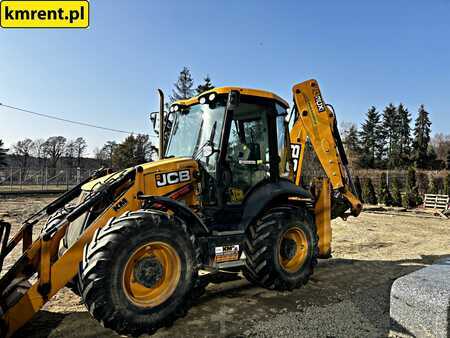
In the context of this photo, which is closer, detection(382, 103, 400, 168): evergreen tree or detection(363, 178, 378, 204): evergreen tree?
detection(363, 178, 378, 204): evergreen tree

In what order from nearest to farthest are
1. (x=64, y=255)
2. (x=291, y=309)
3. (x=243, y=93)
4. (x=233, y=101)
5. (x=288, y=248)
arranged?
(x=64, y=255) → (x=291, y=309) → (x=233, y=101) → (x=243, y=93) → (x=288, y=248)

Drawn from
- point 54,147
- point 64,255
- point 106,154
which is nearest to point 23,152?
point 54,147

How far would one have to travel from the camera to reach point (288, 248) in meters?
5.27

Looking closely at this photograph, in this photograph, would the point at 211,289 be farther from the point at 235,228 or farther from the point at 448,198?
the point at 448,198

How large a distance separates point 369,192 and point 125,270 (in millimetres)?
20599

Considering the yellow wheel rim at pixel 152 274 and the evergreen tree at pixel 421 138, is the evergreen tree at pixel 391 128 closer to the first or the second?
the evergreen tree at pixel 421 138

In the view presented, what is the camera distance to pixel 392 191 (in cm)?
2102

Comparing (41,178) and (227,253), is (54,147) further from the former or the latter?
(227,253)

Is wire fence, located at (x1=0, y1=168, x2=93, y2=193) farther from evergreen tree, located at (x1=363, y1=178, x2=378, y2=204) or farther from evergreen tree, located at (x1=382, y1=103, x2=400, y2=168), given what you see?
evergreen tree, located at (x1=382, y1=103, x2=400, y2=168)

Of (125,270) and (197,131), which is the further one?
(197,131)

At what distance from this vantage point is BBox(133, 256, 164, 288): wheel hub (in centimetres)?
366

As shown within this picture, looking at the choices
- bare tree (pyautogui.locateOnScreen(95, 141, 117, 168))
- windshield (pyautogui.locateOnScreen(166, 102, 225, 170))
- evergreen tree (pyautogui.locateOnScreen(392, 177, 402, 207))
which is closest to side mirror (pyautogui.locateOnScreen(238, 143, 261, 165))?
windshield (pyautogui.locateOnScreen(166, 102, 225, 170))

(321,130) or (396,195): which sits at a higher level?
(321,130)

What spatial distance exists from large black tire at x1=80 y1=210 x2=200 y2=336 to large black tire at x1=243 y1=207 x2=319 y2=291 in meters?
1.16
